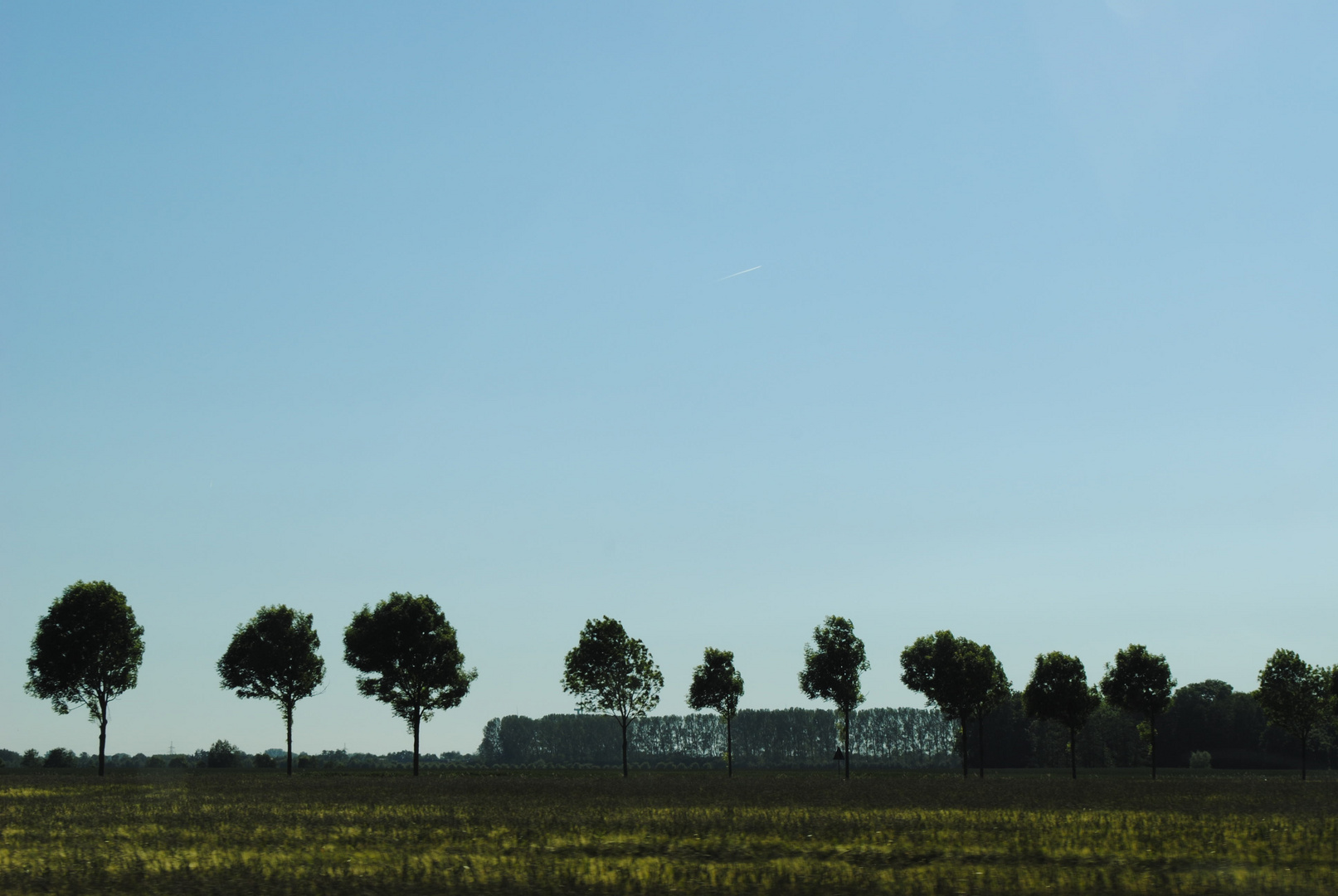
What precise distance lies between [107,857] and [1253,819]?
107 feet

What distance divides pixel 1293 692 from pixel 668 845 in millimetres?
82224

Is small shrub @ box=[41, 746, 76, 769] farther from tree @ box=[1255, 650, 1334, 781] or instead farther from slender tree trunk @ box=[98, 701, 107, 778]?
tree @ box=[1255, 650, 1334, 781]

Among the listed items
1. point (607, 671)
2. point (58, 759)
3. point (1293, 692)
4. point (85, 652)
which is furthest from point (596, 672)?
point (58, 759)

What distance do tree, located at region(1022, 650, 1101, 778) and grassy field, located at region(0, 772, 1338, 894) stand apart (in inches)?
1799

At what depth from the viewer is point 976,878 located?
735 inches

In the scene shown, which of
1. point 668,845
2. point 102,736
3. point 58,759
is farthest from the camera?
point 58,759

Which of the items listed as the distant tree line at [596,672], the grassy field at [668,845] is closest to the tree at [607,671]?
the distant tree line at [596,672]

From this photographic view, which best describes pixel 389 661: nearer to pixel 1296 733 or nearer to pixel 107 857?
pixel 107 857

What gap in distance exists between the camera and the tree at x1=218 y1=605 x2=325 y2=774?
81.8 m

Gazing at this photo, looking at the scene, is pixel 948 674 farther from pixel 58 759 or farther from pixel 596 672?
pixel 58 759

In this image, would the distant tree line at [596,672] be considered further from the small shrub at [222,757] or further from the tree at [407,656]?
the small shrub at [222,757]

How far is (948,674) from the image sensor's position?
86.2m

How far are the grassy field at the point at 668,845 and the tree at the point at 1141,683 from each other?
44.2 metres

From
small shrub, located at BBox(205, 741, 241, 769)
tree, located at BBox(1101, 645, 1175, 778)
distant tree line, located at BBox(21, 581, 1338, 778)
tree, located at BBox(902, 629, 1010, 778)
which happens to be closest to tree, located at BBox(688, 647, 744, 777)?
distant tree line, located at BBox(21, 581, 1338, 778)
